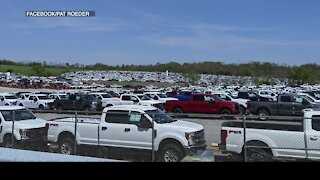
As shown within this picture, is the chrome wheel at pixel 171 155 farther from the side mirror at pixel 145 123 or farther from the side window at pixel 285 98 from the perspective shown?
the side window at pixel 285 98

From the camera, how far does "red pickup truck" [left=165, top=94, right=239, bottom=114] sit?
2845 centimetres

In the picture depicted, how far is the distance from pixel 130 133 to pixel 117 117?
819 millimetres

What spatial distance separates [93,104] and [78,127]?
68.7 ft

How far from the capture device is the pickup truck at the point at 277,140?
34.2 ft

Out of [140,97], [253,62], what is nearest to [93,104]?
[140,97]

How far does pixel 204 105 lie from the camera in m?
29.2

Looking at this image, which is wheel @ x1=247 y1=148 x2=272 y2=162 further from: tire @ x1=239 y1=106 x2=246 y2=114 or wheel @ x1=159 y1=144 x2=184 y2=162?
tire @ x1=239 y1=106 x2=246 y2=114

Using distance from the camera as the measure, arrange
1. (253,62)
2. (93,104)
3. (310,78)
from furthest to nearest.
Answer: (253,62) → (310,78) → (93,104)

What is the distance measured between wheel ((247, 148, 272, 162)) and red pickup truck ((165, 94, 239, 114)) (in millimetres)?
17779

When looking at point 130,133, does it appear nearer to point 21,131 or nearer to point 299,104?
point 21,131

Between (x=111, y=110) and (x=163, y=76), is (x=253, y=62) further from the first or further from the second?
(x=111, y=110)

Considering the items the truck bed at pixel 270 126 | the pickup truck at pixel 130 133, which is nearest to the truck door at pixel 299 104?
the truck bed at pixel 270 126

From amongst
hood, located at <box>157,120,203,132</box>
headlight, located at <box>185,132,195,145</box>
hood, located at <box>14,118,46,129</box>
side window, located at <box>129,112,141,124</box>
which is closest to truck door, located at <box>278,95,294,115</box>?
hood, located at <box>157,120,203,132</box>
